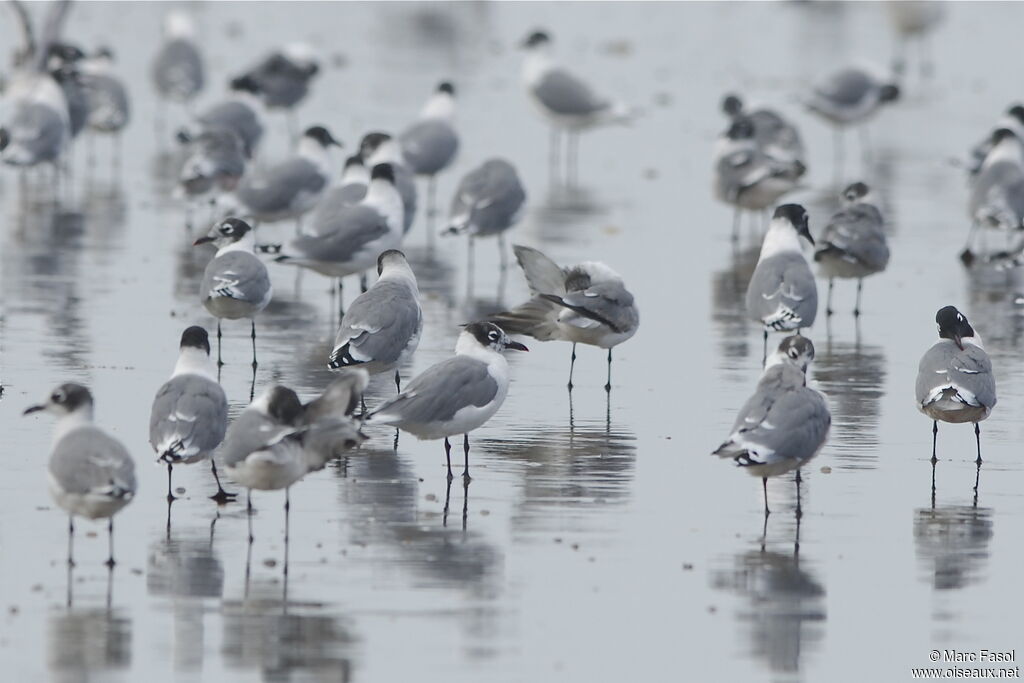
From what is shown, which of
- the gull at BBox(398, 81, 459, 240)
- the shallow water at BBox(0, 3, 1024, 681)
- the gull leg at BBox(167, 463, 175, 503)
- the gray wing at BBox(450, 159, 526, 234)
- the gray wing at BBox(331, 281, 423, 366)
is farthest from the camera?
the gull at BBox(398, 81, 459, 240)

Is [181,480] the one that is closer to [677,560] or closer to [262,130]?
[677,560]

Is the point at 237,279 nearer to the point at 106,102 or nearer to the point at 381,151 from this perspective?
the point at 381,151

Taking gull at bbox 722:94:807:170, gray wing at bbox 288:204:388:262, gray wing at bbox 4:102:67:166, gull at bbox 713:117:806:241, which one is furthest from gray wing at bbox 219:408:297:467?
gull at bbox 722:94:807:170

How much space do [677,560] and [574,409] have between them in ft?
11.4

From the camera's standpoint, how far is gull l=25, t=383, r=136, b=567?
891 centimetres

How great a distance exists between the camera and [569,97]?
82.3ft

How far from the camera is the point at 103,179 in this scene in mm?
23406

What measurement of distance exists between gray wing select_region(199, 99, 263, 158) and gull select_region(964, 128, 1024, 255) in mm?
8574

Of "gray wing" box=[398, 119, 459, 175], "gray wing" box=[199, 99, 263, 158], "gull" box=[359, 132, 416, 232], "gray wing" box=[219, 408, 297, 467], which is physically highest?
"gray wing" box=[199, 99, 263, 158]

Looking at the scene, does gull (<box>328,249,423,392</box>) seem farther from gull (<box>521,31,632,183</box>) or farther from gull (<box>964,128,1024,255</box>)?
gull (<box>521,31,632,183</box>)

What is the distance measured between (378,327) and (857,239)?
5.44m

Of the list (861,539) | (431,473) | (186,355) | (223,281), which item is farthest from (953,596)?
(223,281)

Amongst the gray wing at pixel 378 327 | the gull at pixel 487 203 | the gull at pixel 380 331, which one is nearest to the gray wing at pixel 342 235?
the gull at pixel 487 203

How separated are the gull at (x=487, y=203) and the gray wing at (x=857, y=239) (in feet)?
9.94
